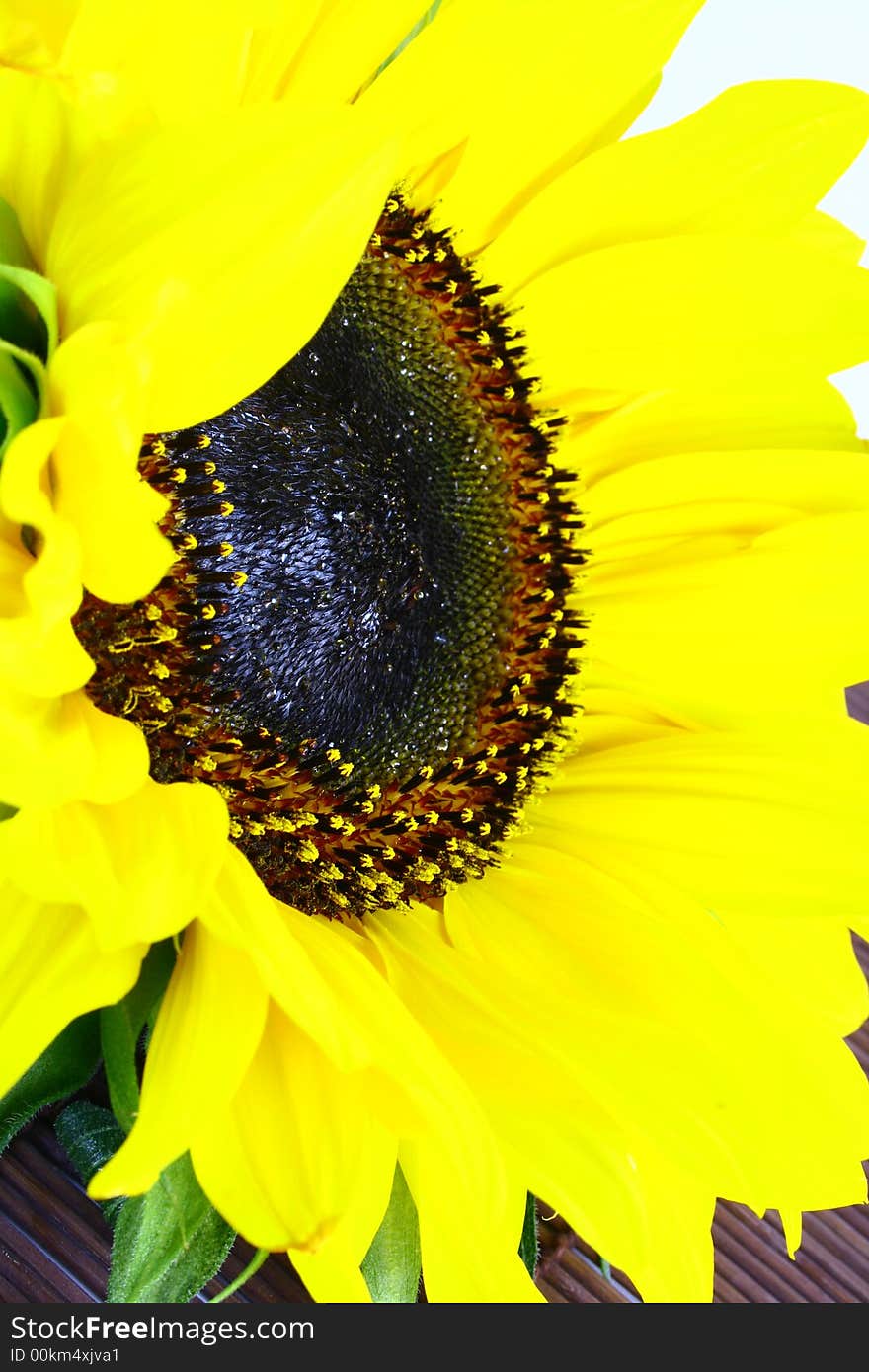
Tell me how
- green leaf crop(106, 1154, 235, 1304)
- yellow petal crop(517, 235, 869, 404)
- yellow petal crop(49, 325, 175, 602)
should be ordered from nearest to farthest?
yellow petal crop(49, 325, 175, 602), green leaf crop(106, 1154, 235, 1304), yellow petal crop(517, 235, 869, 404)

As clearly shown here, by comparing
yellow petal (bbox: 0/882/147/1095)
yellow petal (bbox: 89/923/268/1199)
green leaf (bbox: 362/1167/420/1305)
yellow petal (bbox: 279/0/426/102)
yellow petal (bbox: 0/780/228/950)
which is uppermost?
yellow petal (bbox: 279/0/426/102)

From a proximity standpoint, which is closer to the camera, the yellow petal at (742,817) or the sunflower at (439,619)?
the sunflower at (439,619)

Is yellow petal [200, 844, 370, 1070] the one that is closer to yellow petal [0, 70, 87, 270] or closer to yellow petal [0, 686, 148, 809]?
yellow petal [0, 686, 148, 809]

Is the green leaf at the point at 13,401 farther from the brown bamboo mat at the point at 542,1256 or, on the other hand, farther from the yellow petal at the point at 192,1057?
the brown bamboo mat at the point at 542,1256

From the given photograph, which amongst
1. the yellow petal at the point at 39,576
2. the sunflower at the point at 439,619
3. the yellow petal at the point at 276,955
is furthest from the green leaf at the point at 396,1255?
the yellow petal at the point at 39,576

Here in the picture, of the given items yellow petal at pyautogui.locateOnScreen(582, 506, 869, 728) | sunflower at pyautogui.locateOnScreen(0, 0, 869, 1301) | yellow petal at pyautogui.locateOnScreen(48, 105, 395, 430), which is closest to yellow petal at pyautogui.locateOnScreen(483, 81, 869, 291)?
sunflower at pyautogui.locateOnScreen(0, 0, 869, 1301)

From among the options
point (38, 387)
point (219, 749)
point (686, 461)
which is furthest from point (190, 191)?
point (686, 461)

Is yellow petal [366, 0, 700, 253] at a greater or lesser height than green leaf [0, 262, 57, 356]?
greater
